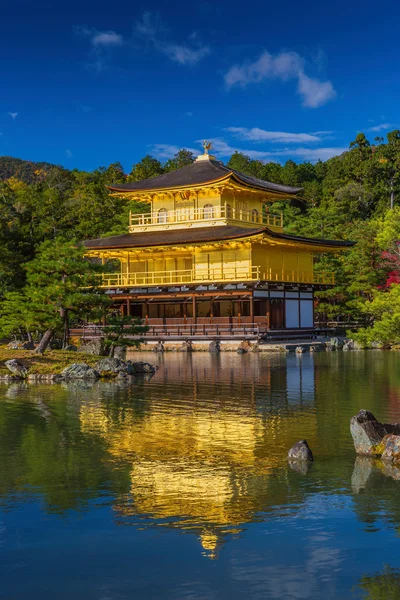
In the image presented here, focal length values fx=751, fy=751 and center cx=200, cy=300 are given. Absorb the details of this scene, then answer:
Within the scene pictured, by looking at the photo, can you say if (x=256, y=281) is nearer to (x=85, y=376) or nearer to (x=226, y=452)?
(x=85, y=376)

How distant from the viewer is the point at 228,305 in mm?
49406

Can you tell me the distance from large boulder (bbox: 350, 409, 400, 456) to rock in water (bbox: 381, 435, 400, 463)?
108mm

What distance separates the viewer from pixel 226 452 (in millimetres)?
12836

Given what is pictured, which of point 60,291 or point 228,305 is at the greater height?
point 60,291

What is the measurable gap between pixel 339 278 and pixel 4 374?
99.5 feet

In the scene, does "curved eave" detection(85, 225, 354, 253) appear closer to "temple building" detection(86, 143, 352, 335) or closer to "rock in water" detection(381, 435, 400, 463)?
"temple building" detection(86, 143, 352, 335)

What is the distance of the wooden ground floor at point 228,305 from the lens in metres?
45.7

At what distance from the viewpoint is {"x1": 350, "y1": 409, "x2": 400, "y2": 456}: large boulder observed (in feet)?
40.8

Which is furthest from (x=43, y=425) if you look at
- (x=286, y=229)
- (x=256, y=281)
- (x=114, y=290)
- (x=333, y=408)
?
(x=286, y=229)

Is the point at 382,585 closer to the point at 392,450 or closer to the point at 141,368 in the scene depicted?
the point at 392,450

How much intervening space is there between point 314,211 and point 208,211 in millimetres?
12327

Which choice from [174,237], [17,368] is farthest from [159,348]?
[17,368]

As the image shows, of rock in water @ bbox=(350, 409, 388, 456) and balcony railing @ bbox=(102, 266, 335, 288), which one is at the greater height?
balcony railing @ bbox=(102, 266, 335, 288)

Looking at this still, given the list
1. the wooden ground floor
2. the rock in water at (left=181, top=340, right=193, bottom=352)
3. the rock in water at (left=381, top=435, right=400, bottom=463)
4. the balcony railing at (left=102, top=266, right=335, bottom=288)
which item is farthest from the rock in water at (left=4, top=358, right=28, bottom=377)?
the balcony railing at (left=102, top=266, right=335, bottom=288)
